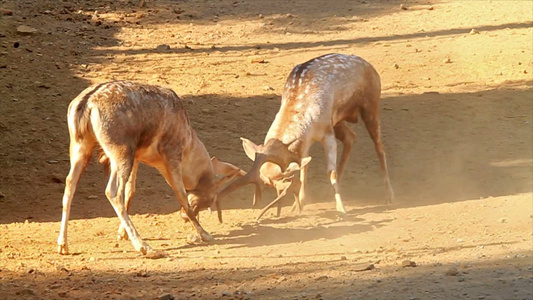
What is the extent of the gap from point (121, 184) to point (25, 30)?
1055 cm

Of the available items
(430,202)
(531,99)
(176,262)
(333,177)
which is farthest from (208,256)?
(531,99)

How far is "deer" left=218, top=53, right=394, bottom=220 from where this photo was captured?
11.0 meters

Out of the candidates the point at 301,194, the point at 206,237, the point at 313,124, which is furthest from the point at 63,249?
the point at 313,124

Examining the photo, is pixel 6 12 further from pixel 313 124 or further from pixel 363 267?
pixel 363 267

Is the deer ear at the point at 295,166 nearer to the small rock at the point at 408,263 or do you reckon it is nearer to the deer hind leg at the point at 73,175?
the deer hind leg at the point at 73,175

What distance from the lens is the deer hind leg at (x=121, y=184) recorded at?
9609 mm

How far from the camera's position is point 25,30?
63.4ft

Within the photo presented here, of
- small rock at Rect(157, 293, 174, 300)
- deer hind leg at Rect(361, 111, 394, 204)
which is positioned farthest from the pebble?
deer hind leg at Rect(361, 111, 394, 204)

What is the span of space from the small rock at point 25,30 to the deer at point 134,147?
9480 millimetres

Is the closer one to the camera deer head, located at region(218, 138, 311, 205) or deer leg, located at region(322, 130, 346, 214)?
deer head, located at region(218, 138, 311, 205)

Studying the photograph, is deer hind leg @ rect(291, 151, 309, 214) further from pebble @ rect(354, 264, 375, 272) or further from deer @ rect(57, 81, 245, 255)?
pebble @ rect(354, 264, 375, 272)

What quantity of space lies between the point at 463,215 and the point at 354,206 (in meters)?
1.64

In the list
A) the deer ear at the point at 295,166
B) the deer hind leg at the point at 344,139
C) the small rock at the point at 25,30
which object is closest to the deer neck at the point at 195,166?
the deer ear at the point at 295,166

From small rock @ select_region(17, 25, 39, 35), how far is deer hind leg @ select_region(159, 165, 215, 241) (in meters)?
9.78
